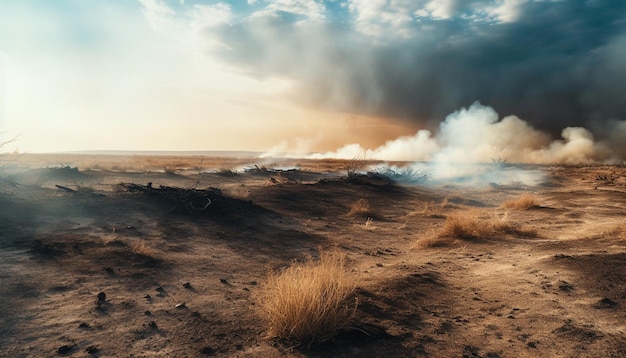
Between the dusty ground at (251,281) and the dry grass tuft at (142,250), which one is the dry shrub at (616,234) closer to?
the dusty ground at (251,281)

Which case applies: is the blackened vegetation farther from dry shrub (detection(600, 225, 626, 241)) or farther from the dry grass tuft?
dry shrub (detection(600, 225, 626, 241))

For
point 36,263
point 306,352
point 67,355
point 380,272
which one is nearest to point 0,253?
point 36,263

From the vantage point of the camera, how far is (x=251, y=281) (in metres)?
6.91

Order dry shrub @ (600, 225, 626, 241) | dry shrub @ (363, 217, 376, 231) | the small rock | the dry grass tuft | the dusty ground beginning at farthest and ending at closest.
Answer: dry shrub @ (363, 217, 376, 231) < dry shrub @ (600, 225, 626, 241) < the dry grass tuft < the small rock < the dusty ground

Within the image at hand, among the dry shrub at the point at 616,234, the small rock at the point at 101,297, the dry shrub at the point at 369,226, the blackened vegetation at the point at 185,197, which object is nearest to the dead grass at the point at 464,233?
the dry shrub at the point at 616,234

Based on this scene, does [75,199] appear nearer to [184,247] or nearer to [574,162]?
[184,247]

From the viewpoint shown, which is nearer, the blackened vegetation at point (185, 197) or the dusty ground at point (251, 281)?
the dusty ground at point (251, 281)

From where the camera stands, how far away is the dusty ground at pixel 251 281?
4441mm

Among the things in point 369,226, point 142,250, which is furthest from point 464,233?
point 142,250

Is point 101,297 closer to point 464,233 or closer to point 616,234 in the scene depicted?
point 464,233

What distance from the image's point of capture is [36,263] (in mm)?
6945

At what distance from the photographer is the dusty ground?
4441mm

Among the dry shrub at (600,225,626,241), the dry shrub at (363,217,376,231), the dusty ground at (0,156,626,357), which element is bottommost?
the dry shrub at (363,217,376,231)

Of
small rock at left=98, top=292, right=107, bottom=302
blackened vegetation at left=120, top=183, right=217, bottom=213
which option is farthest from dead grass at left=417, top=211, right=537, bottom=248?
small rock at left=98, top=292, right=107, bottom=302
